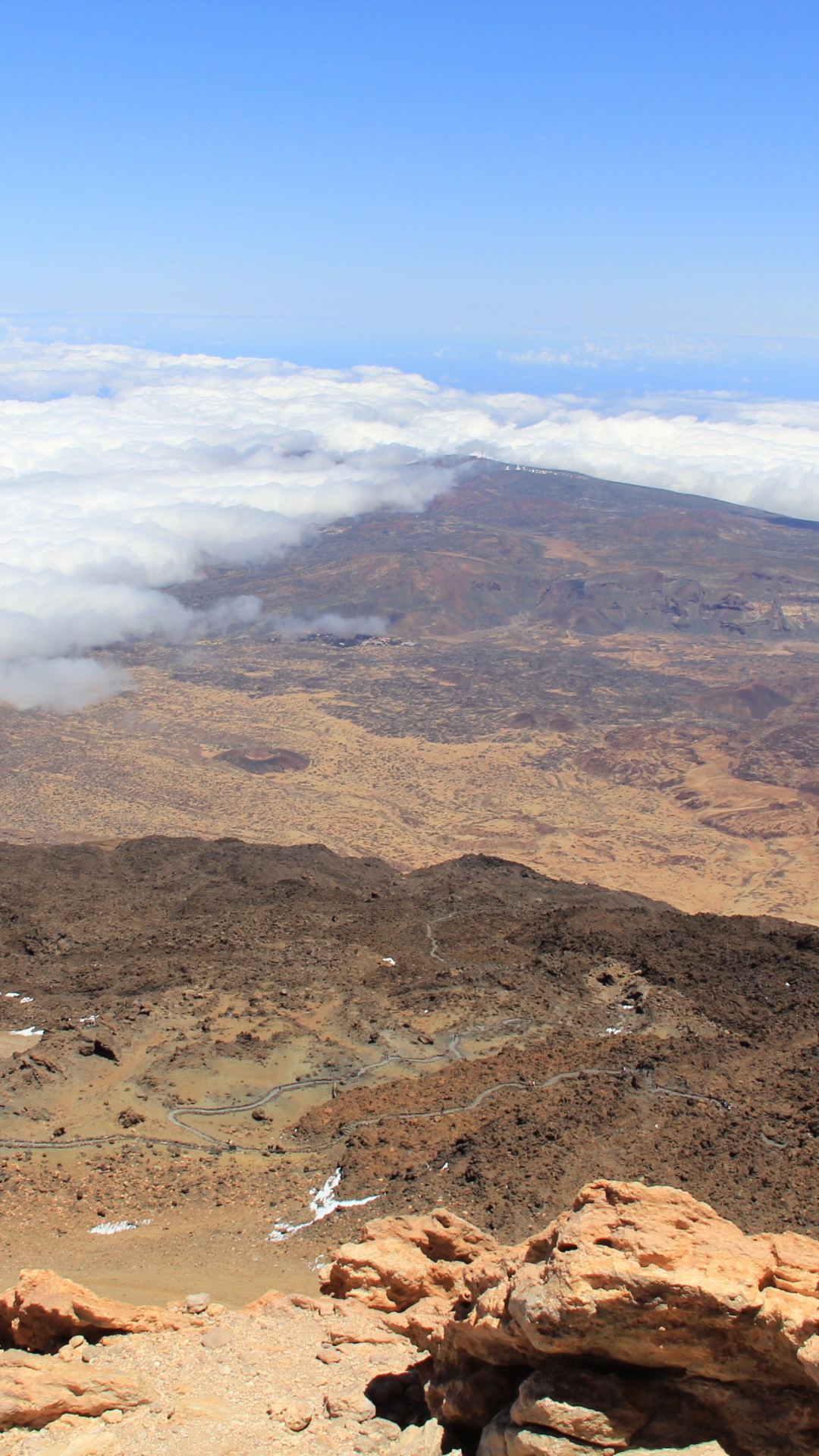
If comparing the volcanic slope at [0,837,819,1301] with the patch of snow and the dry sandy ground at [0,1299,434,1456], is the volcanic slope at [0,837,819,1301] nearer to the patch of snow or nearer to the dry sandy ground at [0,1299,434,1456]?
the patch of snow

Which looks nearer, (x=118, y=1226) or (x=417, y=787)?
(x=118, y=1226)

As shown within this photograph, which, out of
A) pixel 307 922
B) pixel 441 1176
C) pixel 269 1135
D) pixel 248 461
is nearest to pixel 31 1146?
pixel 269 1135

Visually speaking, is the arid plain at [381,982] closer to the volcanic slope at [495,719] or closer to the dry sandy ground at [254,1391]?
the volcanic slope at [495,719]

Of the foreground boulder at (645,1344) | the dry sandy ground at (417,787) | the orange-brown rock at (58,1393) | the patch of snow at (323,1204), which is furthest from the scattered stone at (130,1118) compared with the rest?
the dry sandy ground at (417,787)

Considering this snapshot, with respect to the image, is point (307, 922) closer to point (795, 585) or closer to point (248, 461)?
point (795, 585)

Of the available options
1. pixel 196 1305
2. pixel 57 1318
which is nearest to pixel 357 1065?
pixel 196 1305

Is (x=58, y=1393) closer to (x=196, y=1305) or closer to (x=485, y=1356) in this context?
(x=196, y=1305)
